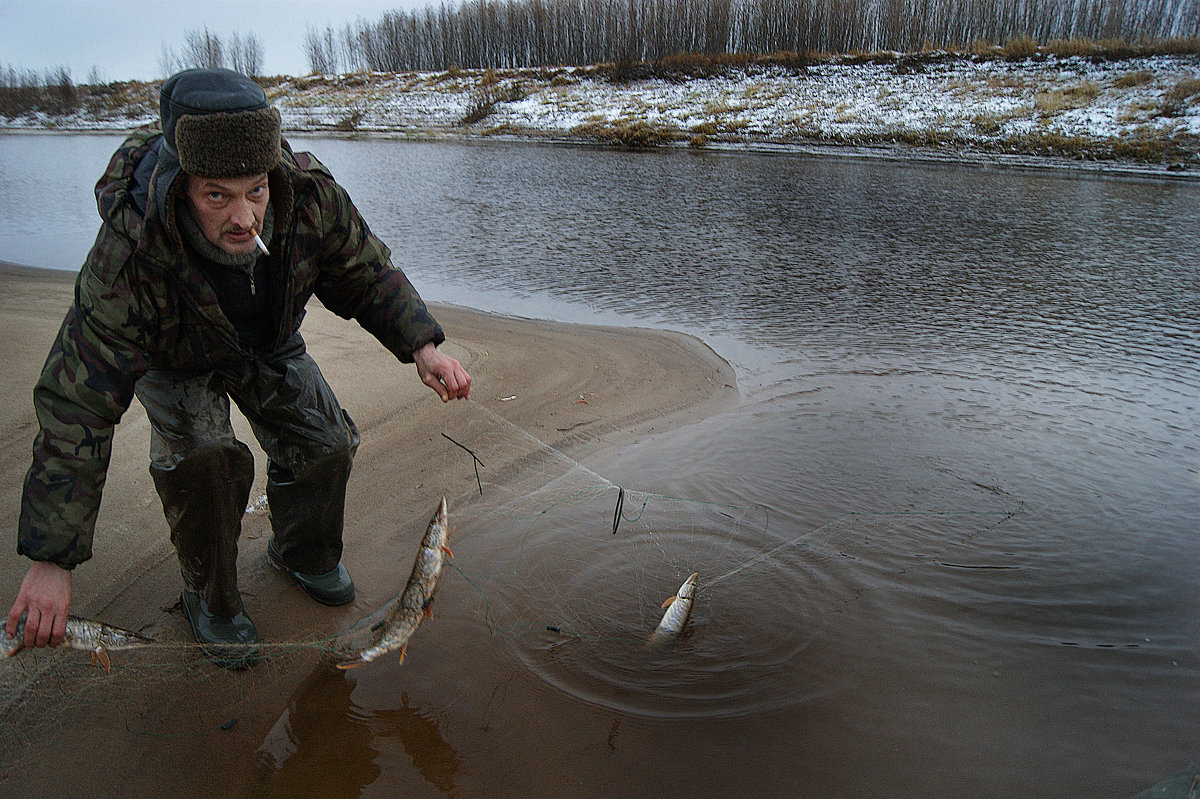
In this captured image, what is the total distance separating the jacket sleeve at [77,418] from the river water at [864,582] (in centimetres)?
103

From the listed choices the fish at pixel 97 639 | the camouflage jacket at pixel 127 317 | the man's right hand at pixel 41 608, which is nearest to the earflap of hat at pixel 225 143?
→ the camouflage jacket at pixel 127 317

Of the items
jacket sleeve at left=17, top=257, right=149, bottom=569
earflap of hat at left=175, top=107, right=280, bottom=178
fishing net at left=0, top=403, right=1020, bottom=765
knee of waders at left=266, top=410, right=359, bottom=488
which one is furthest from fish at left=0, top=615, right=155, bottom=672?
earflap of hat at left=175, top=107, right=280, bottom=178

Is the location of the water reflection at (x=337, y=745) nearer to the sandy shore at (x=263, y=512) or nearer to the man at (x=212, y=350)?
the sandy shore at (x=263, y=512)

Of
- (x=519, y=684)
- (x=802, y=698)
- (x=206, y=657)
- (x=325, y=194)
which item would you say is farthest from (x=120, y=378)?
(x=802, y=698)

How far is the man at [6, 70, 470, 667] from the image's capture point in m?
2.22

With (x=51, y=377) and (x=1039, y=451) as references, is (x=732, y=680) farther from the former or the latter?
(x=1039, y=451)

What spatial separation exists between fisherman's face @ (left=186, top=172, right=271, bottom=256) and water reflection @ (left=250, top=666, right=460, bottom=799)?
65.2 inches

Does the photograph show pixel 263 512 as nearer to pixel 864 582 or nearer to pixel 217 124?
pixel 217 124

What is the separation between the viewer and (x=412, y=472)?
4566mm

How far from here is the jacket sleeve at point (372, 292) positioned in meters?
2.88

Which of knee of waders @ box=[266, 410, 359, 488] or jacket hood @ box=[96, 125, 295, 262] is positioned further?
knee of waders @ box=[266, 410, 359, 488]

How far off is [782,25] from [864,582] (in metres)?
58.7

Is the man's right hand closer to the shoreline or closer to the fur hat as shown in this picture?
the fur hat

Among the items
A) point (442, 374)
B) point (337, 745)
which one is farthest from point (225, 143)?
point (337, 745)
